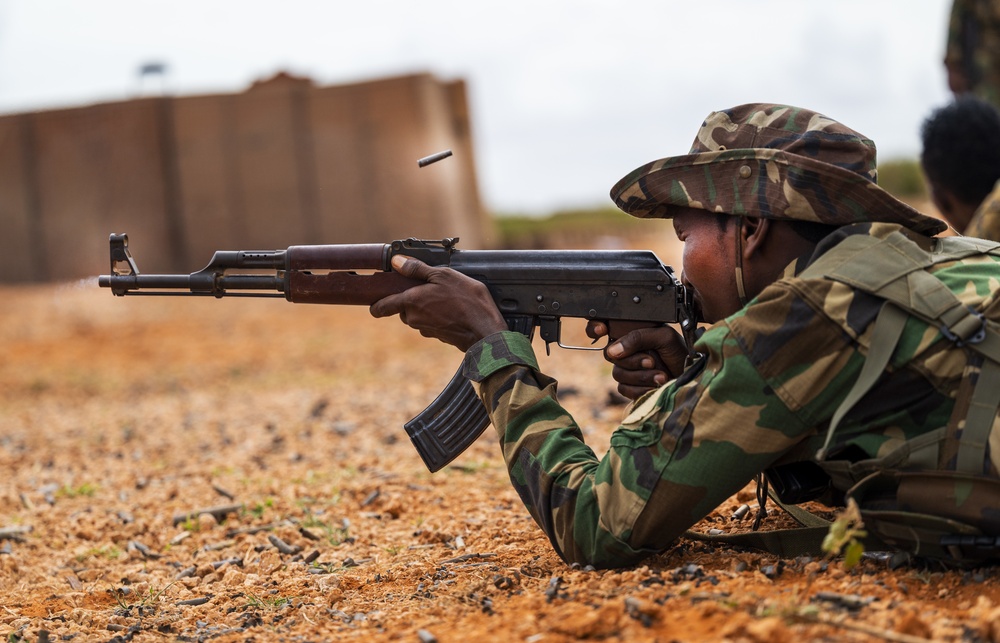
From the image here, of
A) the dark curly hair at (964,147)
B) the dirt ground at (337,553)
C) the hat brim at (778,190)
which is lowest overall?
the dirt ground at (337,553)

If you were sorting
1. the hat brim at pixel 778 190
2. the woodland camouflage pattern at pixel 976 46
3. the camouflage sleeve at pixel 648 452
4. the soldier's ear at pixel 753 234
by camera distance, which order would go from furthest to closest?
the woodland camouflage pattern at pixel 976 46 < the soldier's ear at pixel 753 234 < the hat brim at pixel 778 190 < the camouflage sleeve at pixel 648 452

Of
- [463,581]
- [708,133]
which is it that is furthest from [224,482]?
[708,133]

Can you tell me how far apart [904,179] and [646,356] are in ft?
67.5

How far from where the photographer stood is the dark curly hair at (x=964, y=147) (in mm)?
6621

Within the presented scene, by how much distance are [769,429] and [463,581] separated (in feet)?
3.90

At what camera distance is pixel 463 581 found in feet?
11.0

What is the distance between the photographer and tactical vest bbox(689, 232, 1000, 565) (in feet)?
8.64

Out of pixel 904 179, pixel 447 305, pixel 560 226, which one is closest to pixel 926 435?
pixel 447 305

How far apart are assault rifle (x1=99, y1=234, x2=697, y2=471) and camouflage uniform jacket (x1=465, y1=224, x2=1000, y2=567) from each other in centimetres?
65

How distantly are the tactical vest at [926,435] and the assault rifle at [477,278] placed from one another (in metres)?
0.81

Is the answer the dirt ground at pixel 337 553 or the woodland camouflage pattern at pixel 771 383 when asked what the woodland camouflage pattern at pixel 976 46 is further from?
the woodland camouflage pattern at pixel 771 383

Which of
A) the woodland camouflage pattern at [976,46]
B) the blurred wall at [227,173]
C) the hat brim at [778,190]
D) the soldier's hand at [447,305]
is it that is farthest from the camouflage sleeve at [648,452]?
the blurred wall at [227,173]

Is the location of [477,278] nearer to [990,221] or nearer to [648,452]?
[648,452]

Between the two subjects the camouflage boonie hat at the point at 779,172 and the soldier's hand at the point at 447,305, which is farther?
the soldier's hand at the point at 447,305
